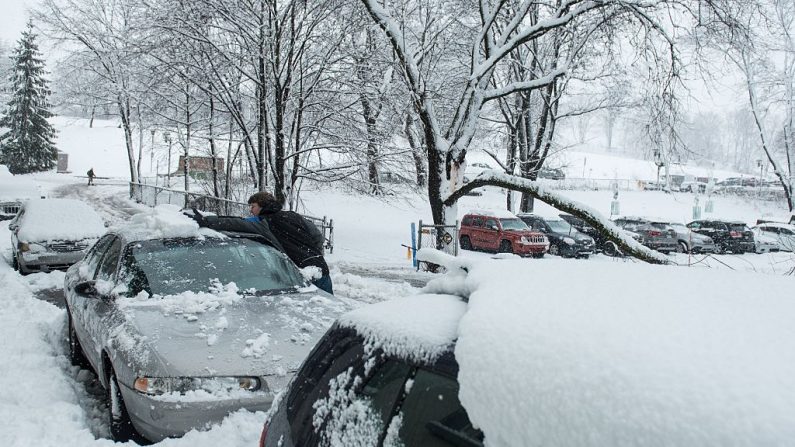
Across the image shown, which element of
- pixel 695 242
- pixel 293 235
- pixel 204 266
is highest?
pixel 293 235

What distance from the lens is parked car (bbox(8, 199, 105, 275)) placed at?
11.6m

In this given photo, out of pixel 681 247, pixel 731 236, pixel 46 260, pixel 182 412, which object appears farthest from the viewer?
pixel 731 236

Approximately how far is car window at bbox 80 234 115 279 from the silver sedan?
→ 23 millimetres

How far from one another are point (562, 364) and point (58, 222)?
13.7 meters

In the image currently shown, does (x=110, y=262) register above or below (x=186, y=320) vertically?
above

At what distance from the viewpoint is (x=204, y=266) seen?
5406mm

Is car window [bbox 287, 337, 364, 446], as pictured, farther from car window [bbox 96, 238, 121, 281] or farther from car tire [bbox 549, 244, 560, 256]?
car tire [bbox 549, 244, 560, 256]

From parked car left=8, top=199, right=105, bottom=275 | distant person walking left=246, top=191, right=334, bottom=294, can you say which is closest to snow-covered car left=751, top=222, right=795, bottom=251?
distant person walking left=246, top=191, right=334, bottom=294

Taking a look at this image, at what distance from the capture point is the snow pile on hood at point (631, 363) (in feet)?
3.66

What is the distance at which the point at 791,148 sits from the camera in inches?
1366

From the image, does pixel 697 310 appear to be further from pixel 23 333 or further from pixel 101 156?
pixel 101 156

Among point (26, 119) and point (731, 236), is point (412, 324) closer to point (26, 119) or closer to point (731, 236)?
point (731, 236)

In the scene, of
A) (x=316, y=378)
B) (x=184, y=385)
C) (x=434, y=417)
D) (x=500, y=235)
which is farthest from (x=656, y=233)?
(x=434, y=417)

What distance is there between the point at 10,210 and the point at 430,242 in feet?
50.5
